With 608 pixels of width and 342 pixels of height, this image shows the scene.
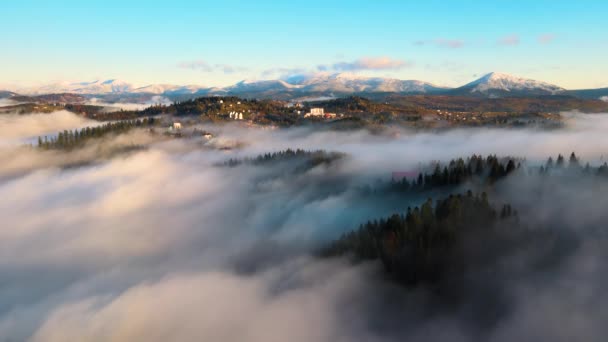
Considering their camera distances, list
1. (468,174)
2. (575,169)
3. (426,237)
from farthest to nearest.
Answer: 1. (575,169)
2. (468,174)
3. (426,237)

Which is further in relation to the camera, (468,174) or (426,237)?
(468,174)

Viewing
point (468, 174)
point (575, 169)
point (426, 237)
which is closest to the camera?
point (426, 237)

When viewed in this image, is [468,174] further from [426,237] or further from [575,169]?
[426,237]

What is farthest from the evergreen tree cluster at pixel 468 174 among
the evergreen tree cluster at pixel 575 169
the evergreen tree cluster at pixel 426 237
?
the evergreen tree cluster at pixel 426 237

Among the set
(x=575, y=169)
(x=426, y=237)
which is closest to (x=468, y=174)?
(x=575, y=169)

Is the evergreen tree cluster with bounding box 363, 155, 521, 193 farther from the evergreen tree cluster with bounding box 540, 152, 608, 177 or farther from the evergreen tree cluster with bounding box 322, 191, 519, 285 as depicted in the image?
the evergreen tree cluster with bounding box 322, 191, 519, 285

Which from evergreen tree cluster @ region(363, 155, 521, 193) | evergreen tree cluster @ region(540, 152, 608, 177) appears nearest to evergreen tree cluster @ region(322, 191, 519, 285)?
evergreen tree cluster @ region(363, 155, 521, 193)

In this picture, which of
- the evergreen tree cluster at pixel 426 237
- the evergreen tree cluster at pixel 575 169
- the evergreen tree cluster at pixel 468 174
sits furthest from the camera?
the evergreen tree cluster at pixel 468 174

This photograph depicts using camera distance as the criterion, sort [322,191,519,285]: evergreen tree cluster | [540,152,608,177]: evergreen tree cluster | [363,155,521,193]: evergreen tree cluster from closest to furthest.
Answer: [322,191,519,285]: evergreen tree cluster
[540,152,608,177]: evergreen tree cluster
[363,155,521,193]: evergreen tree cluster

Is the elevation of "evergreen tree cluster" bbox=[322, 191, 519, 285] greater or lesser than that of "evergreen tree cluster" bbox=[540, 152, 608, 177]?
lesser

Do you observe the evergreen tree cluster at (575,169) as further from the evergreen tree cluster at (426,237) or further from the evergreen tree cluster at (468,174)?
the evergreen tree cluster at (426,237)

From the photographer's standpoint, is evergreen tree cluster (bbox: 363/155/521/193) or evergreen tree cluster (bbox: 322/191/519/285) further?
evergreen tree cluster (bbox: 363/155/521/193)

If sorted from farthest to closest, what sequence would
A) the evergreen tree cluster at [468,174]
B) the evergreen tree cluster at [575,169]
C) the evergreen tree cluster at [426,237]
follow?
1. the evergreen tree cluster at [468,174]
2. the evergreen tree cluster at [575,169]
3. the evergreen tree cluster at [426,237]

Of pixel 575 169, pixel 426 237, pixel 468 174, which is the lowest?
pixel 426 237
